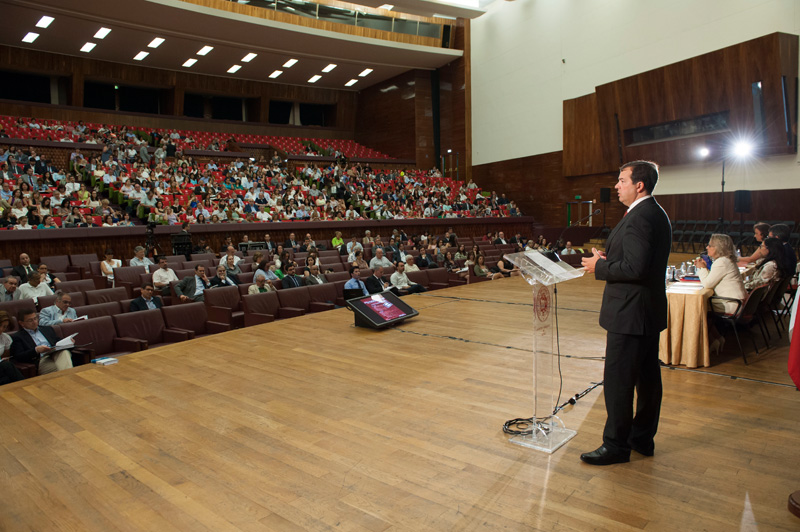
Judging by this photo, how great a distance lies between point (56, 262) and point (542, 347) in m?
8.03

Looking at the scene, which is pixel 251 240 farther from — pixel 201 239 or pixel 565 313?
pixel 565 313

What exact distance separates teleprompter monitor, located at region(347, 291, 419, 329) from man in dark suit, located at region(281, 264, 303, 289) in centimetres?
157

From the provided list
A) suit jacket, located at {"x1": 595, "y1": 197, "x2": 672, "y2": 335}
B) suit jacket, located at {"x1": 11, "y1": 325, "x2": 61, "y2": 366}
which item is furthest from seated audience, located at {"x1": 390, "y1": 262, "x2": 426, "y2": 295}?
suit jacket, located at {"x1": 595, "y1": 197, "x2": 672, "y2": 335}

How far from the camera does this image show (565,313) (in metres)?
6.21

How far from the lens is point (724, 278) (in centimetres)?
399

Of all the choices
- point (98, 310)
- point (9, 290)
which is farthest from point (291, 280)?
point (9, 290)

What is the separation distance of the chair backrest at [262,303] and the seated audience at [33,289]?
217 cm

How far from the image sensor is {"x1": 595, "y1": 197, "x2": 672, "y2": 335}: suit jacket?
7.39 ft

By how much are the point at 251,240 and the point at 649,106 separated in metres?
9.87

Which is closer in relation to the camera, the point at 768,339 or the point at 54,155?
the point at 768,339

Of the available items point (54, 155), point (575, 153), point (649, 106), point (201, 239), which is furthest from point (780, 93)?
point (54, 155)

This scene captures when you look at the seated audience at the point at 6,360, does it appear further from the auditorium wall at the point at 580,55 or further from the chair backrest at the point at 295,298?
→ the auditorium wall at the point at 580,55

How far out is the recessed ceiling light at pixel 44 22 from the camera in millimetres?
13075

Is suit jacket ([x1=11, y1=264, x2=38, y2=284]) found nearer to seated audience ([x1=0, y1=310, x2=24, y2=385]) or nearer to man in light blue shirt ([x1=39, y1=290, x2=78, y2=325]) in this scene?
man in light blue shirt ([x1=39, y1=290, x2=78, y2=325])
